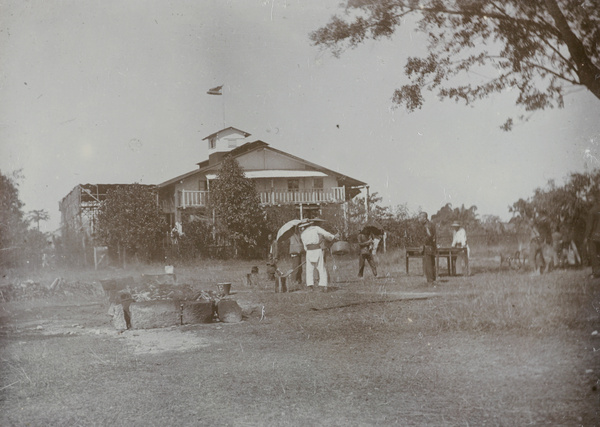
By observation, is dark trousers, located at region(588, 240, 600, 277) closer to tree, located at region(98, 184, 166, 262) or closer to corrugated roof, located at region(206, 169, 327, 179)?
corrugated roof, located at region(206, 169, 327, 179)

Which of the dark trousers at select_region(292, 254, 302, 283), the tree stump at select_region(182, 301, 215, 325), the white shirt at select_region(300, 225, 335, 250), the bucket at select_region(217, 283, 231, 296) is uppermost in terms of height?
the white shirt at select_region(300, 225, 335, 250)

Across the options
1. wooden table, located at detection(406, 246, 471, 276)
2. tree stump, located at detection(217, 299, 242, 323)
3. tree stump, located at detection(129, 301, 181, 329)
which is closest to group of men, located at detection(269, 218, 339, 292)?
tree stump, located at detection(217, 299, 242, 323)

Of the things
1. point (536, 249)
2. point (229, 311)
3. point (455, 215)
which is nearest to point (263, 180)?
point (229, 311)

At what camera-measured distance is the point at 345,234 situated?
→ 493cm

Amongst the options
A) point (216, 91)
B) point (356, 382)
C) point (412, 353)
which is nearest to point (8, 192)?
point (216, 91)

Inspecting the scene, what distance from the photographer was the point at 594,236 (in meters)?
4.34

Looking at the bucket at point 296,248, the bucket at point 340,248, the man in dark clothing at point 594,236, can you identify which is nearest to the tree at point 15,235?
the bucket at point 296,248

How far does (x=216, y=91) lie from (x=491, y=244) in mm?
2842

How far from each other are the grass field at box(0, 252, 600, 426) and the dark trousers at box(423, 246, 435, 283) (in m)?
0.10

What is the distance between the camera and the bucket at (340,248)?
16.1 feet

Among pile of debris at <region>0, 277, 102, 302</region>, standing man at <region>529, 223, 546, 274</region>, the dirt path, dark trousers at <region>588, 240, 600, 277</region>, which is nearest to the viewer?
the dirt path

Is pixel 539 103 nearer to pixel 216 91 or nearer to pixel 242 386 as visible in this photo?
pixel 216 91

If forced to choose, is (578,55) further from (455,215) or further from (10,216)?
(10,216)

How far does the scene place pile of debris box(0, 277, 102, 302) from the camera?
5.41 metres
